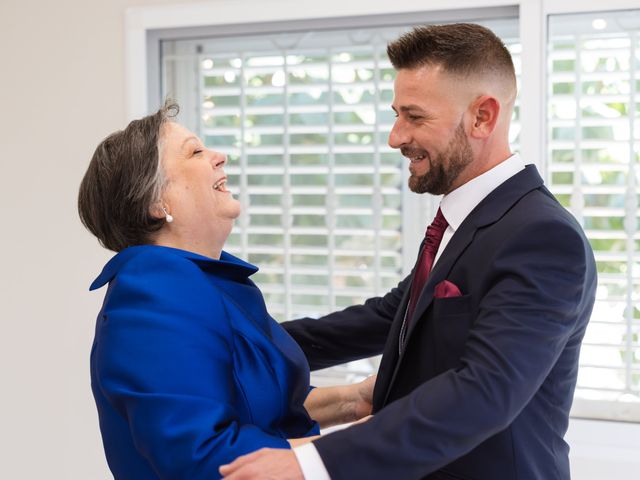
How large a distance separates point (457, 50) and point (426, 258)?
45 cm

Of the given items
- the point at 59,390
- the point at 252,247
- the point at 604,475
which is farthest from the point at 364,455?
the point at 59,390

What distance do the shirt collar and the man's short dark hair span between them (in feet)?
0.64

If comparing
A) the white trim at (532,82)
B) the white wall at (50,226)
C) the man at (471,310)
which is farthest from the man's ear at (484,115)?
the white wall at (50,226)

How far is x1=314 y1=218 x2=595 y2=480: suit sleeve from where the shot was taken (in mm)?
1484

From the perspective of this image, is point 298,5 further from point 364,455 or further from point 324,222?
point 364,455

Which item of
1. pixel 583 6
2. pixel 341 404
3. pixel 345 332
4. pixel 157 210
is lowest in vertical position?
pixel 341 404

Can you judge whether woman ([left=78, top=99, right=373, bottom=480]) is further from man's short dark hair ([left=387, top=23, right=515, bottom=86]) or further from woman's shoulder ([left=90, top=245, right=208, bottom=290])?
man's short dark hair ([left=387, top=23, right=515, bottom=86])

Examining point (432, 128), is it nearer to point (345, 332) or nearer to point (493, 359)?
point (493, 359)

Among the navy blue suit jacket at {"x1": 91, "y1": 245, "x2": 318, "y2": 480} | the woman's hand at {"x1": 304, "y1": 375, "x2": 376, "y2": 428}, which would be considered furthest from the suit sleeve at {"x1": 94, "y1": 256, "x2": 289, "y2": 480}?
the woman's hand at {"x1": 304, "y1": 375, "x2": 376, "y2": 428}

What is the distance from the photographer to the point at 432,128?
5.90 feet

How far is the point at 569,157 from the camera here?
2.90 m

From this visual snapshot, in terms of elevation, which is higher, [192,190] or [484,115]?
[484,115]

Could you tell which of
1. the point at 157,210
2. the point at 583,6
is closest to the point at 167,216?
the point at 157,210

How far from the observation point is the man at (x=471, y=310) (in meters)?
1.49
